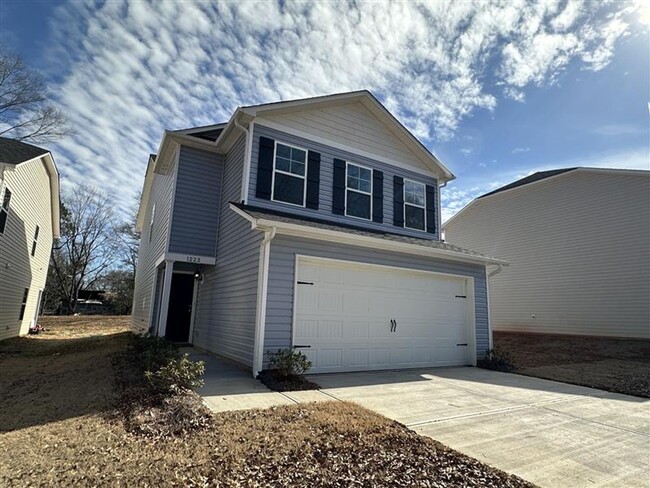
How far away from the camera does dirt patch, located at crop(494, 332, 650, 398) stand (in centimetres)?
777

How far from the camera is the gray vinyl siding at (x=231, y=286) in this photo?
757 cm

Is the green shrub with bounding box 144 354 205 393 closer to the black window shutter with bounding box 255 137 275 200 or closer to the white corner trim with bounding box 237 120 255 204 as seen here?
the white corner trim with bounding box 237 120 255 204

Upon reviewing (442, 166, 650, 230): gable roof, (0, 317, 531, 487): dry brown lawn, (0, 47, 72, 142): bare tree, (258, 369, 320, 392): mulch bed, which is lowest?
(0, 317, 531, 487): dry brown lawn

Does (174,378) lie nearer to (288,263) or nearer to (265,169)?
(288,263)

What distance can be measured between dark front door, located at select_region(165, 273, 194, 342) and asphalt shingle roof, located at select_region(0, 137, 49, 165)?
5.45m

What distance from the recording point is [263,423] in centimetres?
421

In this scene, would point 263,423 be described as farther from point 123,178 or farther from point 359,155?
point 123,178

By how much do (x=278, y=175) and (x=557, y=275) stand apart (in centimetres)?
1299

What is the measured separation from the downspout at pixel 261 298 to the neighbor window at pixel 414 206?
5222mm

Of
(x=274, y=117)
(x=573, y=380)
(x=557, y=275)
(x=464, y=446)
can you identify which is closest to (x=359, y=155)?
(x=274, y=117)

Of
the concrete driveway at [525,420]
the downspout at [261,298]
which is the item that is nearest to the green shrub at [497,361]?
the concrete driveway at [525,420]

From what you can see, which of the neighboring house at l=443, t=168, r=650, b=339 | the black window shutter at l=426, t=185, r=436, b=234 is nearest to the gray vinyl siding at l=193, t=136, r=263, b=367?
the black window shutter at l=426, t=185, r=436, b=234

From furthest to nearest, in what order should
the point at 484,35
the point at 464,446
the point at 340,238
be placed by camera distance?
the point at 484,35
the point at 340,238
the point at 464,446

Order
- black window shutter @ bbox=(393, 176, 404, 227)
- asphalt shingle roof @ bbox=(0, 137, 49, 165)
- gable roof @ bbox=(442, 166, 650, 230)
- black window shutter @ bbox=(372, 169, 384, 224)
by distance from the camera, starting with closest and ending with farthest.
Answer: black window shutter @ bbox=(372, 169, 384, 224) < asphalt shingle roof @ bbox=(0, 137, 49, 165) < black window shutter @ bbox=(393, 176, 404, 227) < gable roof @ bbox=(442, 166, 650, 230)
